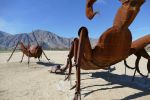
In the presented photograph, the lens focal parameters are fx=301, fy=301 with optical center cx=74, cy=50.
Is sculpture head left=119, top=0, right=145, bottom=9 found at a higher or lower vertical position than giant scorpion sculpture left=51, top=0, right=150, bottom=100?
higher

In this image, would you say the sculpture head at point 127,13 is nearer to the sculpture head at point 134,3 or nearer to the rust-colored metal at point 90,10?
the sculpture head at point 134,3

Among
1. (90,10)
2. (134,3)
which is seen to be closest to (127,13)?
(134,3)

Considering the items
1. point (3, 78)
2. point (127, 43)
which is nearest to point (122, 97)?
point (127, 43)

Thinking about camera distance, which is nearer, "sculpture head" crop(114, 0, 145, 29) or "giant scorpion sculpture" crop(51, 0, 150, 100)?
"sculpture head" crop(114, 0, 145, 29)

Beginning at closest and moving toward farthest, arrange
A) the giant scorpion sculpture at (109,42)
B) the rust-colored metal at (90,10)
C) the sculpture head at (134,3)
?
the sculpture head at (134,3), the giant scorpion sculpture at (109,42), the rust-colored metal at (90,10)

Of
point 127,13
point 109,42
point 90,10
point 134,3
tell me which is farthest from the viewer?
point 109,42

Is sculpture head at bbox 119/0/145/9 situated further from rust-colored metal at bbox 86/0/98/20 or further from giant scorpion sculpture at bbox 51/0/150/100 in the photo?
rust-colored metal at bbox 86/0/98/20

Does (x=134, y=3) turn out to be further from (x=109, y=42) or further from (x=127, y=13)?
(x=109, y=42)

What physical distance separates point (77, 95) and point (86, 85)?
8.05 ft

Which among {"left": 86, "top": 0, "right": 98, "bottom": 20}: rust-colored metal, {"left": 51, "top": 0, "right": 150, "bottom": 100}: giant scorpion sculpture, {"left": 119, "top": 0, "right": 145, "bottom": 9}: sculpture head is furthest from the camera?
{"left": 86, "top": 0, "right": 98, "bottom": 20}: rust-colored metal

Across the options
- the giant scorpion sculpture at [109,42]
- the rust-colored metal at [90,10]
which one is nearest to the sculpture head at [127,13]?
the giant scorpion sculpture at [109,42]

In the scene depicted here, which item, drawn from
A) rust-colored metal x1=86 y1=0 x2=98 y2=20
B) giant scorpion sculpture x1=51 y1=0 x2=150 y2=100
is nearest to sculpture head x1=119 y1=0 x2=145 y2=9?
giant scorpion sculpture x1=51 y1=0 x2=150 y2=100

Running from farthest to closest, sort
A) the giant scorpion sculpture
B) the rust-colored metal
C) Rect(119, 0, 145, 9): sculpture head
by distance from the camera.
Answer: the rust-colored metal, the giant scorpion sculpture, Rect(119, 0, 145, 9): sculpture head

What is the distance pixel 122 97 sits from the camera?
757 cm
